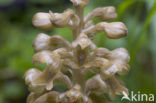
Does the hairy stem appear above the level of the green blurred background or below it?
above

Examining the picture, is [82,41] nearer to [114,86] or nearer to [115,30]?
[115,30]

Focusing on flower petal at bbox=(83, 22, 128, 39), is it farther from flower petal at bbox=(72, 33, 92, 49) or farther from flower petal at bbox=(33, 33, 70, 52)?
flower petal at bbox=(33, 33, 70, 52)

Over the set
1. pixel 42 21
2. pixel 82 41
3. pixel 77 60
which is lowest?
pixel 77 60

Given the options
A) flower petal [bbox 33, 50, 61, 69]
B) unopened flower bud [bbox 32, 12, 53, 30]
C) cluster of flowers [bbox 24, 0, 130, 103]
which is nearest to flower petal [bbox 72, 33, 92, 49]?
cluster of flowers [bbox 24, 0, 130, 103]

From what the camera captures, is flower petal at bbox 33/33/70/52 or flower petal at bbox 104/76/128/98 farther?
flower petal at bbox 33/33/70/52

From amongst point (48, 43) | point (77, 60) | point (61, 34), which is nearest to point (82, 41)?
point (77, 60)

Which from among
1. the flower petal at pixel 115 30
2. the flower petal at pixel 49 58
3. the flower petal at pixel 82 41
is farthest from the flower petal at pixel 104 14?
the flower petal at pixel 49 58

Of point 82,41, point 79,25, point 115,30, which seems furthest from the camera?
point 79,25
